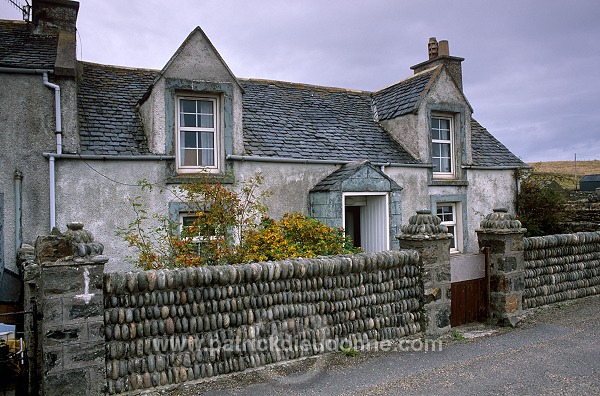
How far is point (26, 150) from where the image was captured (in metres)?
8.48

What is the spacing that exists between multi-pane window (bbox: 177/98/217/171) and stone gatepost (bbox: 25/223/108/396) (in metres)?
5.28

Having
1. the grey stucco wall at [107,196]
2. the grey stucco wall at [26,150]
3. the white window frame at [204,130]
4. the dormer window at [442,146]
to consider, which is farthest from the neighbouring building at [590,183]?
the grey stucco wall at [26,150]

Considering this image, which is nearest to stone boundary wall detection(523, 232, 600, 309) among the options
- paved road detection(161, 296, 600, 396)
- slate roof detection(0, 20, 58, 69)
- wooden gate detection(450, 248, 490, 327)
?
wooden gate detection(450, 248, 490, 327)

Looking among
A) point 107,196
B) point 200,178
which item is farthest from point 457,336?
point 107,196

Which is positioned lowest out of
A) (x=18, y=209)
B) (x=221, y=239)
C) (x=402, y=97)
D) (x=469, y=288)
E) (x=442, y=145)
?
(x=469, y=288)

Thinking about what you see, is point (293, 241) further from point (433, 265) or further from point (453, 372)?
point (453, 372)

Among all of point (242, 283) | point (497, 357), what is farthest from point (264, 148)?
point (497, 357)

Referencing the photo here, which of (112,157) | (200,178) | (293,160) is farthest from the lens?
(293,160)

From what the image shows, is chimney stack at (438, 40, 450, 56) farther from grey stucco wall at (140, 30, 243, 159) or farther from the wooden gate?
the wooden gate

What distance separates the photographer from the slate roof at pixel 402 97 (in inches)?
508

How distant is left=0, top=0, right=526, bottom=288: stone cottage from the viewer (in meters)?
8.56

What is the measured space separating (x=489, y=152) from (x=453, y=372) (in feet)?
33.8

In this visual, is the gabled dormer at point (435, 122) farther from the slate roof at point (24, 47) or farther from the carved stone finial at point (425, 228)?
the slate roof at point (24, 47)

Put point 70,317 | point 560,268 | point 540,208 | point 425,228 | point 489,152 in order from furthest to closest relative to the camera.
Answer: point 540,208, point 489,152, point 560,268, point 425,228, point 70,317
